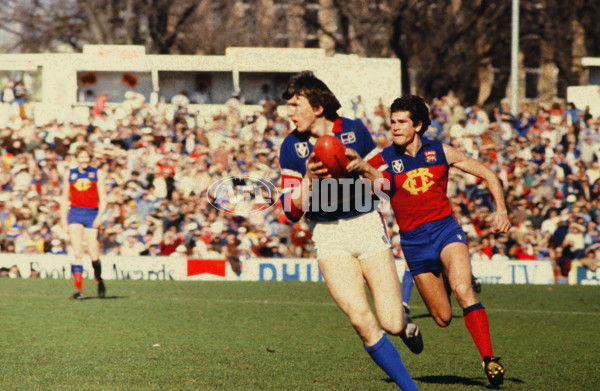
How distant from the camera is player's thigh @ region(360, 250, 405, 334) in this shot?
5.62 m

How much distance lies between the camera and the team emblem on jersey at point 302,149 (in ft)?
18.7

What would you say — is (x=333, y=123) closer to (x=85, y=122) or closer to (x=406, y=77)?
(x=85, y=122)

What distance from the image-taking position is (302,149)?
570cm

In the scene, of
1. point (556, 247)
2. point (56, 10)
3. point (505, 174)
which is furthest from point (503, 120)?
point (56, 10)

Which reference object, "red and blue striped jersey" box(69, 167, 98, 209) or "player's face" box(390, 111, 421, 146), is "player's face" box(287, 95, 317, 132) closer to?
"player's face" box(390, 111, 421, 146)

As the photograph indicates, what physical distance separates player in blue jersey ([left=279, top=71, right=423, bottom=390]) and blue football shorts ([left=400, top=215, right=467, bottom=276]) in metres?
1.51

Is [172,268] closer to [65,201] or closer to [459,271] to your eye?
[65,201]

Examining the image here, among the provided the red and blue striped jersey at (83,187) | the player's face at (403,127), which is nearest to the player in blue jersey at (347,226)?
the player's face at (403,127)

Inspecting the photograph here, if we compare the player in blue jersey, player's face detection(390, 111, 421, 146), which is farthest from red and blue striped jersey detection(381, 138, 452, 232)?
the player in blue jersey

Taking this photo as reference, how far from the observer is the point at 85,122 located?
22.1 metres

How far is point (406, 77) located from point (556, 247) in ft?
59.6

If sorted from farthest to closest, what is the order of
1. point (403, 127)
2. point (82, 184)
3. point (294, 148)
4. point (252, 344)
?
point (82, 184)
point (252, 344)
point (403, 127)
point (294, 148)

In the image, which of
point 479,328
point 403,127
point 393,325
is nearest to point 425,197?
point 403,127

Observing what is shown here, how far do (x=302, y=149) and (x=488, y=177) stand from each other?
81.0 inches
